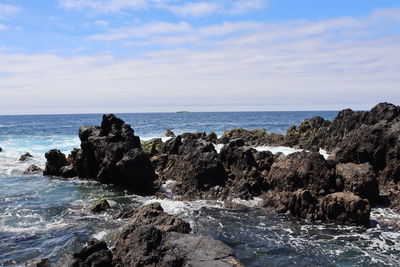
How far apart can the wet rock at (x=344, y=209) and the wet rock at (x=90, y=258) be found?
1230cm

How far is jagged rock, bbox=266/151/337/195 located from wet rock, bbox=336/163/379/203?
735mm

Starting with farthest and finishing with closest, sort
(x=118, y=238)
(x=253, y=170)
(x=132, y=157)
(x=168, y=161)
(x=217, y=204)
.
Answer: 1. (x=168, y=161)
2. (x=132, y=157)
3. (x=253, y=170)
4. (x=217, y=204)
5. (x=118, y=238)

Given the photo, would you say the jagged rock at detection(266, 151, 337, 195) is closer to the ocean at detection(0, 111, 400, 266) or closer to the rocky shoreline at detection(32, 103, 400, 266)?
the rocky shoreline at detection(32, 103, 400, 266)

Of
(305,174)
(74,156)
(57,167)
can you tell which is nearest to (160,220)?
(305,174)

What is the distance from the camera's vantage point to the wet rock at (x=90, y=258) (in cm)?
1088

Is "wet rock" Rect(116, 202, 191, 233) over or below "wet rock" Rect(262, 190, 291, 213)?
over

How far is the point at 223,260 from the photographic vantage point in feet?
34.4

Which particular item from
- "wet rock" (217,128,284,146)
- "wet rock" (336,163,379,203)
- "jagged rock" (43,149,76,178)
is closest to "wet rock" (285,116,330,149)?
"wet rock" (217,128,284,146)

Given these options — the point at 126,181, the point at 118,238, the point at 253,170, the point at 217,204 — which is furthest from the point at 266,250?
the point at 126,181

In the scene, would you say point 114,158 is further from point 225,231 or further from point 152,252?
point 152,252

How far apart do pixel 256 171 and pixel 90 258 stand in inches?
631

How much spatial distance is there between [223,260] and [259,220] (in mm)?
9249

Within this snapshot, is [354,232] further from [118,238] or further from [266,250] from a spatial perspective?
[118,238]

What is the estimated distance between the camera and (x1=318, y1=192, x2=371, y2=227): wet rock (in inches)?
706
